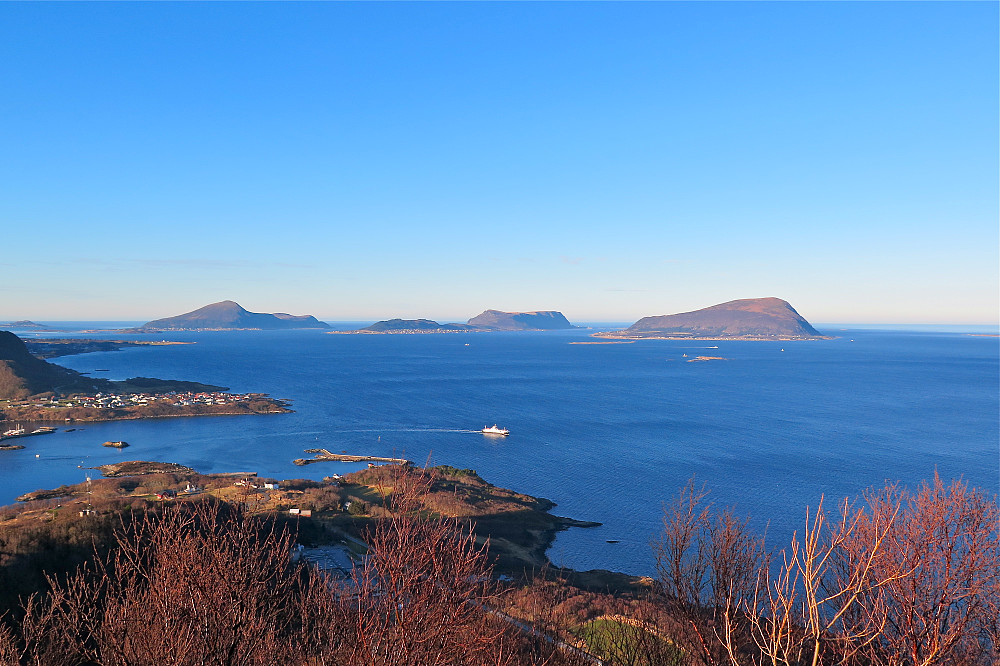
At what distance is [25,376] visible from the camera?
101 m

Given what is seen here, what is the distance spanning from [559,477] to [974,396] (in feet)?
301

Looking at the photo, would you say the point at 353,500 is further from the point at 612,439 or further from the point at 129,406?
the point at 129,406

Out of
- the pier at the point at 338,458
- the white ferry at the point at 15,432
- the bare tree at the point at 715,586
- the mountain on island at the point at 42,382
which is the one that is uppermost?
the bare tree at the point at 715,586

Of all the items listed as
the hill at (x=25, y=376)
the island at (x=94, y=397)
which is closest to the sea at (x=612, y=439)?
the island at (x=94, y=397)

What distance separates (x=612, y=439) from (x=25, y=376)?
9311cm

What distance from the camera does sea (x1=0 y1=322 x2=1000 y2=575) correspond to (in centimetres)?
5006

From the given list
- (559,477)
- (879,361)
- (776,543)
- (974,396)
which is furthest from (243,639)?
(879,361)

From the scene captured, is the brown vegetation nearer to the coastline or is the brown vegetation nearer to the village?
the coastline

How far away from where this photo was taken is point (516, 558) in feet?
121

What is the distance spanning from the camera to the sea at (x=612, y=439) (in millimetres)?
50062

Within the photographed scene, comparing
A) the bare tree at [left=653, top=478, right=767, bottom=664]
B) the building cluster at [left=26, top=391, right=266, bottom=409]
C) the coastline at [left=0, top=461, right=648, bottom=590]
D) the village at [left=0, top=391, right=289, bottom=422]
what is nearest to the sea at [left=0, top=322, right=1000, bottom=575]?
the coastline at [left=0, top=461, right=648, bottom=590]

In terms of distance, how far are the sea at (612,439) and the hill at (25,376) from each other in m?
21.4

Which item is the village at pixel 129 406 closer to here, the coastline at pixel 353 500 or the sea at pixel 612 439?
the sea at pixel 612 439

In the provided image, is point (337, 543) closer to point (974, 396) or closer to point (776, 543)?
point (776, 543)
